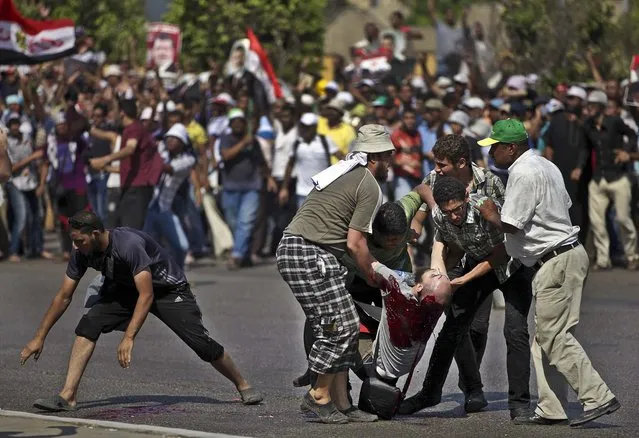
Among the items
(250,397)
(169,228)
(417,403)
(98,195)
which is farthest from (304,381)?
(98,195)

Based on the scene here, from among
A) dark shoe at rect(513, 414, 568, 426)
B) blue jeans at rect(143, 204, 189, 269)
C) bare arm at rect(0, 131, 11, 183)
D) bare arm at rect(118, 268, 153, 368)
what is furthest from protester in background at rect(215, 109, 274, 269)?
bare arm at rect(0, 131, 11, 183)

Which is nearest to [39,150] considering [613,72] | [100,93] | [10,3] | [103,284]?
[10,3]

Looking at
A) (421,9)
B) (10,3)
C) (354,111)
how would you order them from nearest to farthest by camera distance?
(10,3) < (354,111) < (421,9)

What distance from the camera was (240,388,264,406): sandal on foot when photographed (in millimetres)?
9844

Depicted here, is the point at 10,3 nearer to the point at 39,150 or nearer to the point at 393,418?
the point at 39,150

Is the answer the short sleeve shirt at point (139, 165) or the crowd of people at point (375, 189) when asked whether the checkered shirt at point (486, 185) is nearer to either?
the crowd of people at point (375, 189)

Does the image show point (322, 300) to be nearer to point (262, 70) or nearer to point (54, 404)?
point (54, 404)

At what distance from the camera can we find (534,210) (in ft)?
29.6

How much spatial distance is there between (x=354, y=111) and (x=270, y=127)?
5.72 ft

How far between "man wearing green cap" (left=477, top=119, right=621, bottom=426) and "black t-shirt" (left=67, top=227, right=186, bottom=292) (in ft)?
Result: 6.35

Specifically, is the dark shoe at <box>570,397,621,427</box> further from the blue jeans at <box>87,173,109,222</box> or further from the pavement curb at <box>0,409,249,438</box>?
the blue jeans at <box>87,173,109,222</box>

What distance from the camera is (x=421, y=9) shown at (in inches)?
3676

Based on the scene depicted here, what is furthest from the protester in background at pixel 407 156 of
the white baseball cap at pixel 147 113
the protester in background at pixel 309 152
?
the white baseball cap at pixel 147 113

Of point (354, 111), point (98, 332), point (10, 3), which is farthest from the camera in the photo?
point (354, 111)
